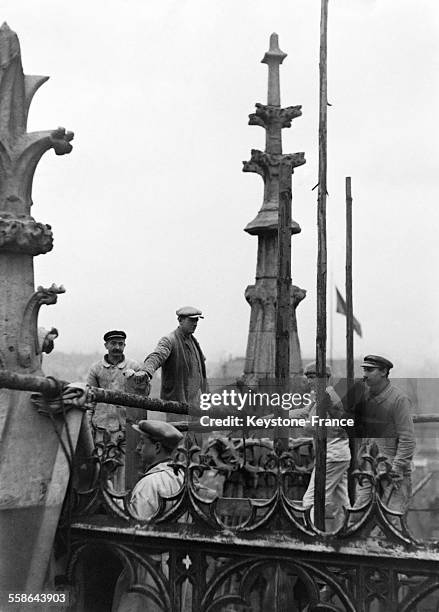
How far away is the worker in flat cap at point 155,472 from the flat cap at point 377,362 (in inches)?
108

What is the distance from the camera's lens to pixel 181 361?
388 inches

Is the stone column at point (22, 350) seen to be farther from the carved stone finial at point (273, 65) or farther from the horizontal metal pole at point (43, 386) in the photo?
the carved stone finial at point (273, 65)

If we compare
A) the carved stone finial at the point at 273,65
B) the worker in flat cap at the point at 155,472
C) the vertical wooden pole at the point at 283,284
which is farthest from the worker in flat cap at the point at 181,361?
the carved stone finial at the point at 273,65

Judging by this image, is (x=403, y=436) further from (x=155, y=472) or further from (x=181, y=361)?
(x=155, y=472)

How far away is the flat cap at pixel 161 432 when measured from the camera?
555cm

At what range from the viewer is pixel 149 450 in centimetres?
566

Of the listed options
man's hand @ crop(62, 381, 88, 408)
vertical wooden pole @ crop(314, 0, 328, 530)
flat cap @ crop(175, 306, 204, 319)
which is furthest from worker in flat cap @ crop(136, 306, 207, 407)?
man's hand @ crop(62, 381, 88, 408)

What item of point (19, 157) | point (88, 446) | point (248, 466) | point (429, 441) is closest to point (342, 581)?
point (88, 446)

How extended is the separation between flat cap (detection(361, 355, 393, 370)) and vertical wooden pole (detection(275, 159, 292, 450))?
2.17 feet

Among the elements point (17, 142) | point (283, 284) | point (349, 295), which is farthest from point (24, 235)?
point (349, 295)

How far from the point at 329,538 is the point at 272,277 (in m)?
10.4

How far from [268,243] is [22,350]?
32.5 ft

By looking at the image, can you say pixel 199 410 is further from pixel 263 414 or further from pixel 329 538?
pixel 329 538

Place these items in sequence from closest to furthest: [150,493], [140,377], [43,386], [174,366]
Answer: [43,386]
[150,493]
[140,377]
[174,366]
